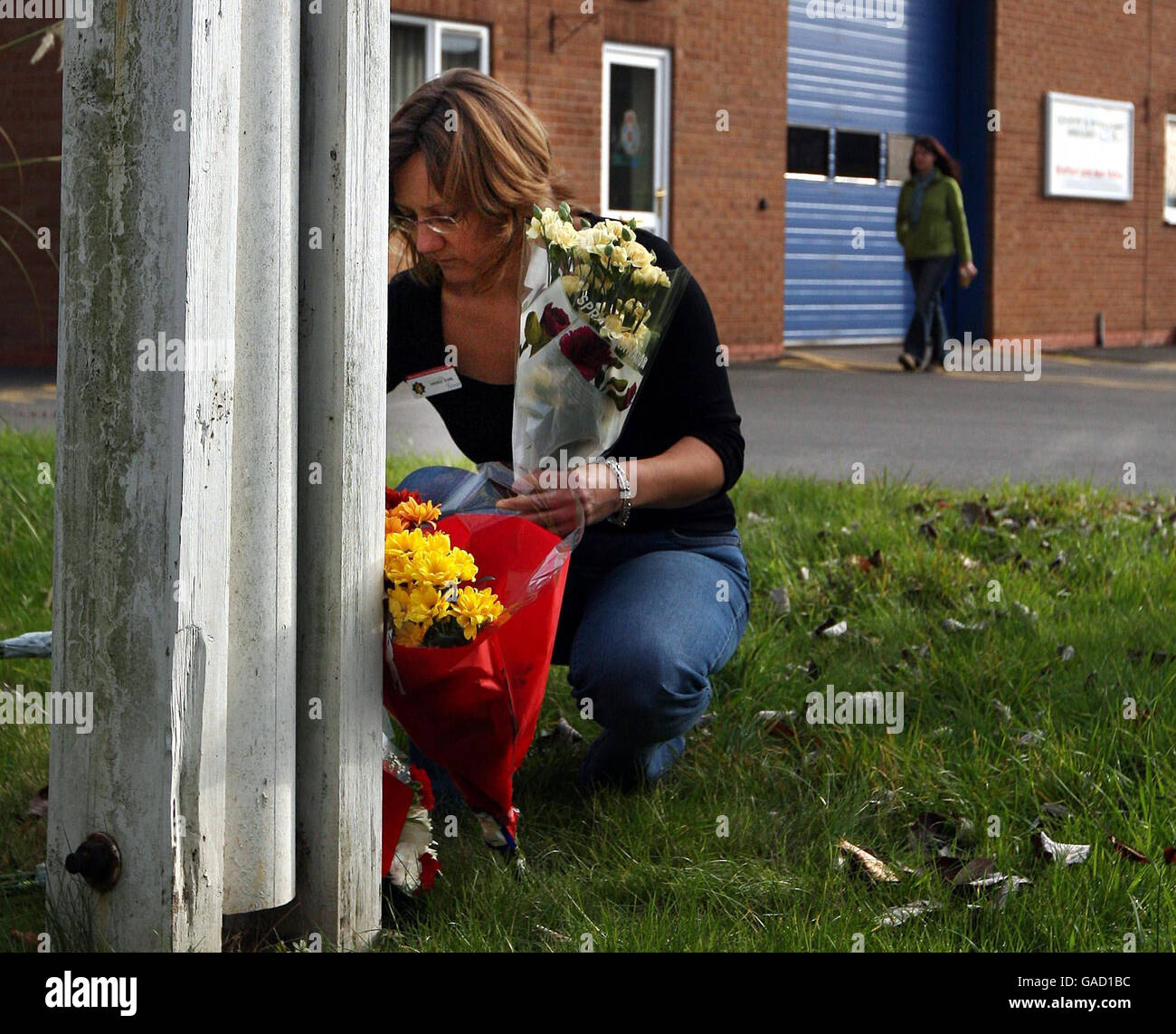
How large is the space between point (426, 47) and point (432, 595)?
38.3 feet

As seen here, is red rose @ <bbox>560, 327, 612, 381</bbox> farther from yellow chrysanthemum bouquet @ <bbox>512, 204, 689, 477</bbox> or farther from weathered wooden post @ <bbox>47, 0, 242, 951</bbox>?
weathered wooden post @ <bbox>47, 0, 242, 951</bbox>

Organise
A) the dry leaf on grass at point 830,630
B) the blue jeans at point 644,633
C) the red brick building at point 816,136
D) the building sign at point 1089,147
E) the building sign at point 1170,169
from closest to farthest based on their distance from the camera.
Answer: the blue jeans at point 644,633
the dry leaf on grass at point 830,630
the red brick building at point 816,136
the building sign at point 1089,147
the building sign at point 1170,169

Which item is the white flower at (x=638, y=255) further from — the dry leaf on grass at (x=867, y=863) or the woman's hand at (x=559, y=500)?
the dry leaf on grass at (x=867, y=863)

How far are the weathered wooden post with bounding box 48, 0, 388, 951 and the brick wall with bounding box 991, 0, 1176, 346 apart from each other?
16.9 metres

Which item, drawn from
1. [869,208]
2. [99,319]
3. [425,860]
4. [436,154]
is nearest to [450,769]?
[425,860]

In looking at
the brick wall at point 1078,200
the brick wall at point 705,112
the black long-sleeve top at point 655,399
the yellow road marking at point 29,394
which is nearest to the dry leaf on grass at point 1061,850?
the black long-sleeve top at point 655,399

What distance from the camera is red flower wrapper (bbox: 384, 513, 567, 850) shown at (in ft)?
7.95

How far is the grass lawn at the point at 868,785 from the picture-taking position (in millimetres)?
2504

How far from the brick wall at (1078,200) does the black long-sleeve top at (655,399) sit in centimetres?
1587

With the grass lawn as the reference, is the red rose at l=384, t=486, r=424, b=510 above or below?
above

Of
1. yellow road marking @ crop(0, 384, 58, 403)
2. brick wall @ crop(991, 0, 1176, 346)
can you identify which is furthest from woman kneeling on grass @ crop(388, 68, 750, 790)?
brick wall @ crop(991, 0, 1176, 346)

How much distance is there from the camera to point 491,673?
2441 mm

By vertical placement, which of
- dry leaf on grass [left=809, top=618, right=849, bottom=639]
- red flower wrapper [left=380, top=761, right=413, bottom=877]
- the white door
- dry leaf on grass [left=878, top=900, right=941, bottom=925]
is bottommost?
dry leaf on grass [left=878, top=900, right=941, bottom=925]
